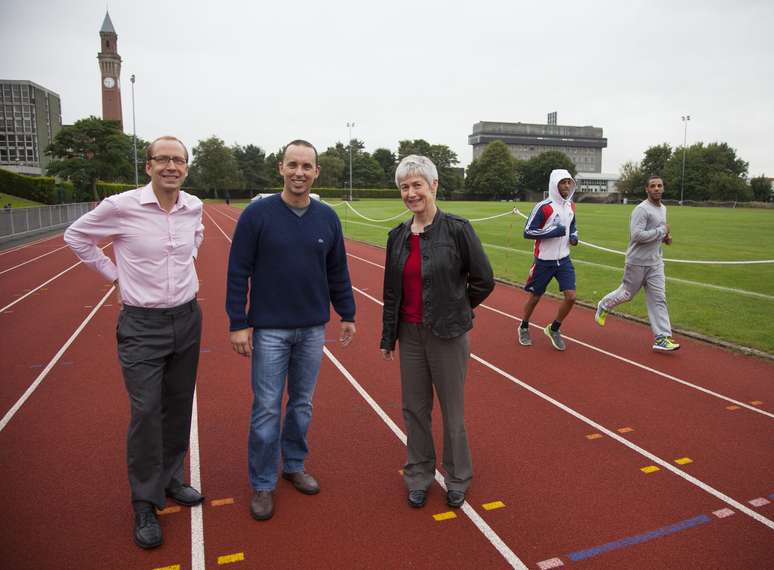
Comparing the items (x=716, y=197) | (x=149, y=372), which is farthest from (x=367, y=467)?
(x=716, y=197)

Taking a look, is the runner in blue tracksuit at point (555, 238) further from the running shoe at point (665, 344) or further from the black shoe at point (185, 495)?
the black shoe at point (185, 495)

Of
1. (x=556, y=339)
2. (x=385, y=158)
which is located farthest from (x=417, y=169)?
(x=385, y=158)

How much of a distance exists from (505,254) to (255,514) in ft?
47.1

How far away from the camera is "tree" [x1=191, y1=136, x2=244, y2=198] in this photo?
277 feet

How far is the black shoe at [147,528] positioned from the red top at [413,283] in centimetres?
184

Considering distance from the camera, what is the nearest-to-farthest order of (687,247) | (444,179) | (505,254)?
(505,254) → (687,247) → (444,179)

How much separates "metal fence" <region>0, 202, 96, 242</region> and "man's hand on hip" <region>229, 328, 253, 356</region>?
21.3m

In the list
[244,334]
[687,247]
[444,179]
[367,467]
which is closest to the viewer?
[244,334]

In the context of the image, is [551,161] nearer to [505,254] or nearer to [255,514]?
[505,254]

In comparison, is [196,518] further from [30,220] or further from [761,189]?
[761,189]

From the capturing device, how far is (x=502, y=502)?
11.5 feet

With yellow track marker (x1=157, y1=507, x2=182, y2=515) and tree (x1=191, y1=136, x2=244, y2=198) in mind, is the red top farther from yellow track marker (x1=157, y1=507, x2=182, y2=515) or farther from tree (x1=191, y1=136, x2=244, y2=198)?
tree (x1=191, y1=136, x2=244, y2=198)

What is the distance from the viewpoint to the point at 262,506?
3.32 meters

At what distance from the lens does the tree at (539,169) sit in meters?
101
